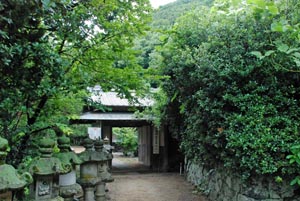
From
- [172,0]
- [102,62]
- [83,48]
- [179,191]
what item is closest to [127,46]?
[102,62]

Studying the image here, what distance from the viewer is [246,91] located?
197 inches

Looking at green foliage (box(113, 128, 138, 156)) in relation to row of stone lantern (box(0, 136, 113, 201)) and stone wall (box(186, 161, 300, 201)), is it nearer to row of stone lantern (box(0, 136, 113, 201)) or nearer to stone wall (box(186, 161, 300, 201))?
stone wall (box(186, 161, 300, 201))

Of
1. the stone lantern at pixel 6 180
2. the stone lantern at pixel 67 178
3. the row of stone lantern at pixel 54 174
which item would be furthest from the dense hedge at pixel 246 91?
the stone lantern at pixel 6 180

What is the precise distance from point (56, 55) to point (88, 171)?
212cm

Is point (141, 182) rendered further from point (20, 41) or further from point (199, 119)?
point (20, 41)

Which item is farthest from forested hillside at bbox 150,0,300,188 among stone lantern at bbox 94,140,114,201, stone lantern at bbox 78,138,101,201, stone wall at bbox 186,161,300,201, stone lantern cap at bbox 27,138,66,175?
stone lantern cap at bbox 27,138,66,175

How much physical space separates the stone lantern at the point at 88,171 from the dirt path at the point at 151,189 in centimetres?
238

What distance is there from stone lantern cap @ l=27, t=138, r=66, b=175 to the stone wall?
3.35 meters

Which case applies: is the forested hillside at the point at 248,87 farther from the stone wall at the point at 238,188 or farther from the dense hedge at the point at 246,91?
the stone wall at the point at 238,188

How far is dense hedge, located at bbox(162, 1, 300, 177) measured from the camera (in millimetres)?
4410

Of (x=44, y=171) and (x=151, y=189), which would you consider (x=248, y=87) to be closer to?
(x=44, y=171)

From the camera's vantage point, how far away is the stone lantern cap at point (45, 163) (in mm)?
2771

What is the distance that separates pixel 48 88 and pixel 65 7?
2.95ft

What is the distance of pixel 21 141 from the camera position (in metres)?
3.76
